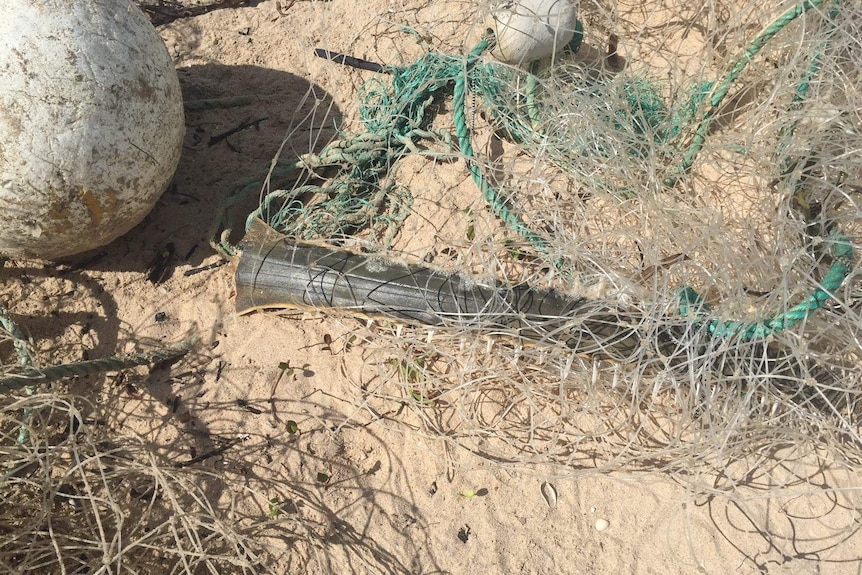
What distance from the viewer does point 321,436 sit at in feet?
8.47

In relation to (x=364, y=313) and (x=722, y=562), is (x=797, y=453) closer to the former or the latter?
(x=722, y=562)

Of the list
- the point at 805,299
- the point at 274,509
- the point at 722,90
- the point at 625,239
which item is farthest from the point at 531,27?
the point at 274,509

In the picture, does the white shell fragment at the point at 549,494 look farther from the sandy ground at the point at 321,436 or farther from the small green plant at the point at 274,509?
the small green plant at the point at 274,509

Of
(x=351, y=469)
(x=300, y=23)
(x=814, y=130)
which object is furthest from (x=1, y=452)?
(x=814, y=130)

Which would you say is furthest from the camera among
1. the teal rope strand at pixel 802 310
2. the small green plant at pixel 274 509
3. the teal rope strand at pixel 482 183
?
the teal rope strand at pixel 482 183

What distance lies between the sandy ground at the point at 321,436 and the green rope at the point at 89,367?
0.08m

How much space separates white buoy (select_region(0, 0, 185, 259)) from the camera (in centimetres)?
230

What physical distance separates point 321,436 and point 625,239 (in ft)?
5.38

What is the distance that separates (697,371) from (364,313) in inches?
Result: 55.6

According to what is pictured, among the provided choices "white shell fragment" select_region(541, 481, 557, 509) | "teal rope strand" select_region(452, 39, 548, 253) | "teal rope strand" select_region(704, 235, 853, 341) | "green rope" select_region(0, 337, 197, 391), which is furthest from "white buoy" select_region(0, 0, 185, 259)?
"teal rope strand" select_region(704, 235, 853, 341)

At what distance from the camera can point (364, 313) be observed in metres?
2.67

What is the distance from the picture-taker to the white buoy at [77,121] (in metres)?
2.30

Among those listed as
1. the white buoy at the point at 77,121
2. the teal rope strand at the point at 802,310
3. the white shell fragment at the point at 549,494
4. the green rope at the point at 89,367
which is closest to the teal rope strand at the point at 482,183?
the teal rope strand at the point at 802,310

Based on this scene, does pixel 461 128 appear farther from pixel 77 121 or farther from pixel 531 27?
pixel 77 121
